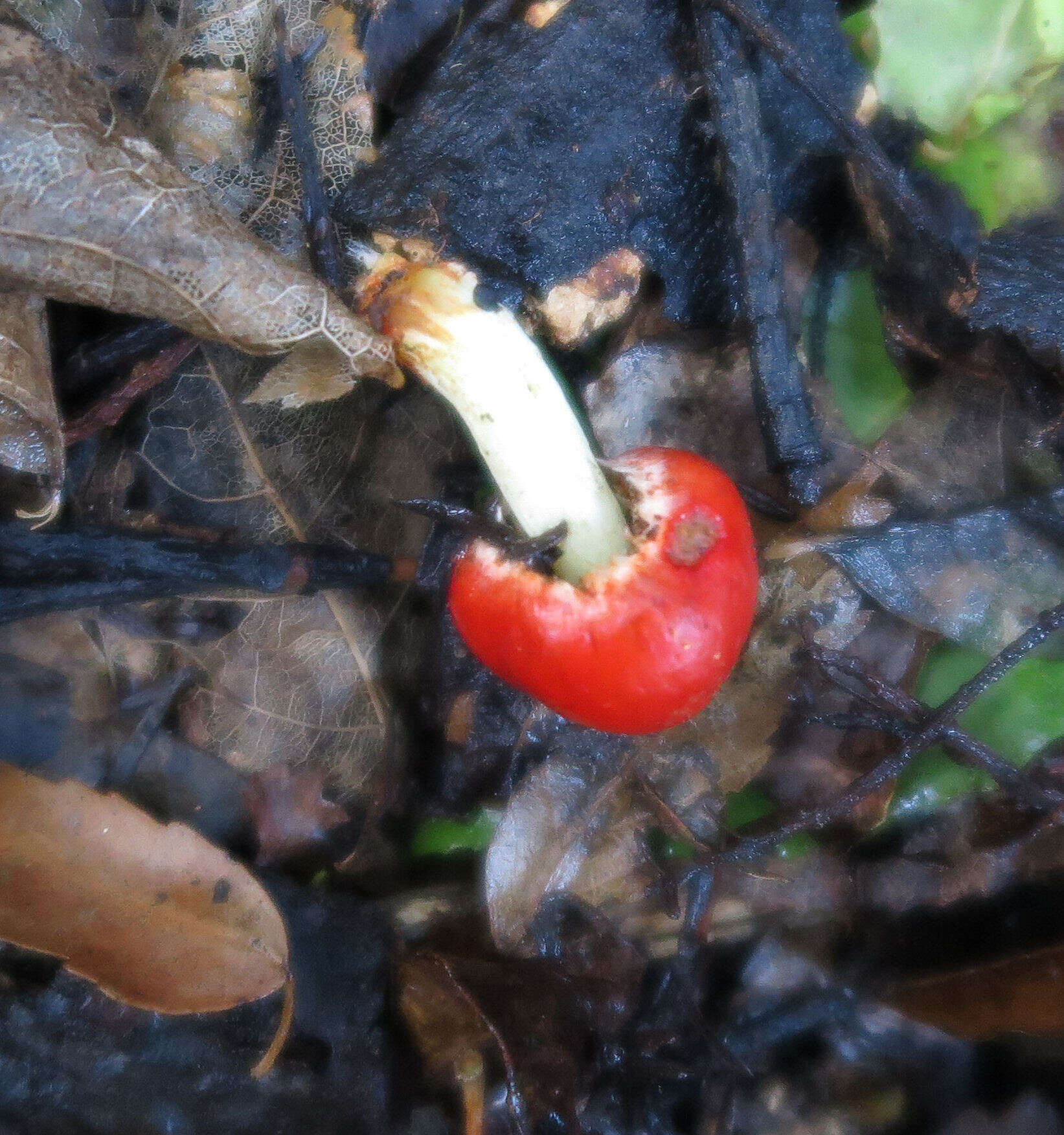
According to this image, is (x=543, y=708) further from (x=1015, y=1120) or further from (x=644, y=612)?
(x=1015, y=1120)

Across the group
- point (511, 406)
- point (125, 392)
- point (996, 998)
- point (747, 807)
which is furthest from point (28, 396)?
point (996, 998)

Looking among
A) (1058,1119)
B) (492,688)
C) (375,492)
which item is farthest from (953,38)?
(1058,1119)

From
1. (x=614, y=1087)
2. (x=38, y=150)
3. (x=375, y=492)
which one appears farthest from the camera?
(x=375, y=492)

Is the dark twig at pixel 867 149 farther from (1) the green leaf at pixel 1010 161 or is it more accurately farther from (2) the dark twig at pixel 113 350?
(2) the dark twig at pixel 113 350

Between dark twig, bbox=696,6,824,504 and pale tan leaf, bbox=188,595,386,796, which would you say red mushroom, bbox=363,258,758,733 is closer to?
dark twig, bbox=696,6,824,504

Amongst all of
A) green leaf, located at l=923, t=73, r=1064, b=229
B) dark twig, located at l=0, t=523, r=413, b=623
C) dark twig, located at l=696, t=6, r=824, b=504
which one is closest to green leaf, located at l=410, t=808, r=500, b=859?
dark twig, located at l=0, t=523, r=413, b=623

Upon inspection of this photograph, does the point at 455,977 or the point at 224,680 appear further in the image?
the point at 224,680

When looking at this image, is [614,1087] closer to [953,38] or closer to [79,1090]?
[79,1090]
